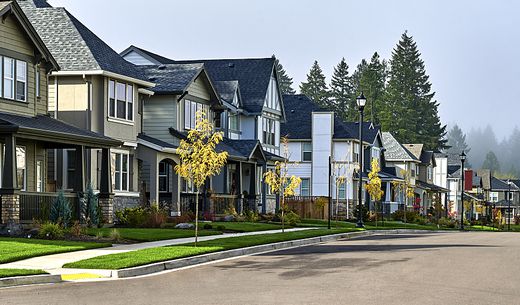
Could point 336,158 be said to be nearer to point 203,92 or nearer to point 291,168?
point 291,168

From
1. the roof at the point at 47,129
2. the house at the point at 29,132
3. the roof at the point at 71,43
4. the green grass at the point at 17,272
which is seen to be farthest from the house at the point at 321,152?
the green grass at the point at 17,272

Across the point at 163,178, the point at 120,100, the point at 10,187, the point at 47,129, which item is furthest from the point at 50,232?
the point at 163,178

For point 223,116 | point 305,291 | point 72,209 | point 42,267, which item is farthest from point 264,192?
point 305,291

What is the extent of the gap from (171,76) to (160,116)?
8.04ft

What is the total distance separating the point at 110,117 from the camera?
39.5 meters

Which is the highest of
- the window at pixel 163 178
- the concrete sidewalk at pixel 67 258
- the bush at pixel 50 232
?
the window at pixel 163 178

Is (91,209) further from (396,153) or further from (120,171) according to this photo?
(396,153)

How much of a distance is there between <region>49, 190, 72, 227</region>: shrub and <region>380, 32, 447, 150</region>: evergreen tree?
9974 centimetres

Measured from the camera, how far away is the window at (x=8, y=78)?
33281 mm

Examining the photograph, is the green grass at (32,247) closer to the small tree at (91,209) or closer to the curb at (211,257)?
the curb at (211,257)

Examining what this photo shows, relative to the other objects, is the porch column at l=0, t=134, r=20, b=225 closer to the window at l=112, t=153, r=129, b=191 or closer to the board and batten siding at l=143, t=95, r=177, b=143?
the window at l=112, t=153, r=129, b=191

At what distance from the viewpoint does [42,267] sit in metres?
20.1

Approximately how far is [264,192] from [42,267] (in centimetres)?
3448

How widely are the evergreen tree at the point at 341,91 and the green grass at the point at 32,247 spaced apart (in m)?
117
